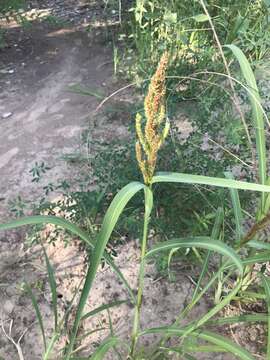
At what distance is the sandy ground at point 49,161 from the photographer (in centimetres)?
170

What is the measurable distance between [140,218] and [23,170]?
912 millimetres

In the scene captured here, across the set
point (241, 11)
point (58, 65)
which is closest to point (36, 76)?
point (58, 65)

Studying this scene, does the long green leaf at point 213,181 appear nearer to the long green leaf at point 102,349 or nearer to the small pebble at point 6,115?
the long green leaf at point 102,349

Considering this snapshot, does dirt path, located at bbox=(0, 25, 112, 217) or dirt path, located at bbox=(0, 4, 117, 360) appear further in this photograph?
dirt path, located at bbox=(0, 25, 112, 217)

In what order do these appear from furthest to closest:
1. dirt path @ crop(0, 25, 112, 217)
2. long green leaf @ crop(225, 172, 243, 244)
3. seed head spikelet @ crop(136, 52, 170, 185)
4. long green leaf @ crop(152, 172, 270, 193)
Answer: dirt path @ crop(0, 25, 112, 217)
long green leaf @ crop(225, 172, 243, 244)
long green leaf @ crop(152, 172, 270, 193)
seed head spikelet @ crop(136, 52, 170, 185)

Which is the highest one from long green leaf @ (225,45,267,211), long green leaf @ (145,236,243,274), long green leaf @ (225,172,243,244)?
long green leaf @ (225,45,267,211)

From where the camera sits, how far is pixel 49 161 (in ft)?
7.92

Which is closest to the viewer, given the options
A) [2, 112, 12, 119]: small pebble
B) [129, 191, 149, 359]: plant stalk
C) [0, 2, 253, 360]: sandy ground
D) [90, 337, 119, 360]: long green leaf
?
[129, 191, 149, 359]: plant stalk

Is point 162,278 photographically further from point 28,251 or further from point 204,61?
point 204,61

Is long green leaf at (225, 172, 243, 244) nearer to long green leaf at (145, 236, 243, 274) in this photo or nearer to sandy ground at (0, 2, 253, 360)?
long green leaf at (145, 236, 243, 274)

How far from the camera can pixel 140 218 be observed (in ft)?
5.65

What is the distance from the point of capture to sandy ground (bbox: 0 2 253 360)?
1701 millimetres

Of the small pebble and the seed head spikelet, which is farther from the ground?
the seed head spikelet

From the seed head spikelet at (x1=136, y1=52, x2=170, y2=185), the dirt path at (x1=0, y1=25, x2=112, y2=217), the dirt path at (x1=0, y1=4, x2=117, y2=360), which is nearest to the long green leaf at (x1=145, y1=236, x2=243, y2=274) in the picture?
the seed head spikelet at (x1=136, y1=52, x2=170, y2=185)
